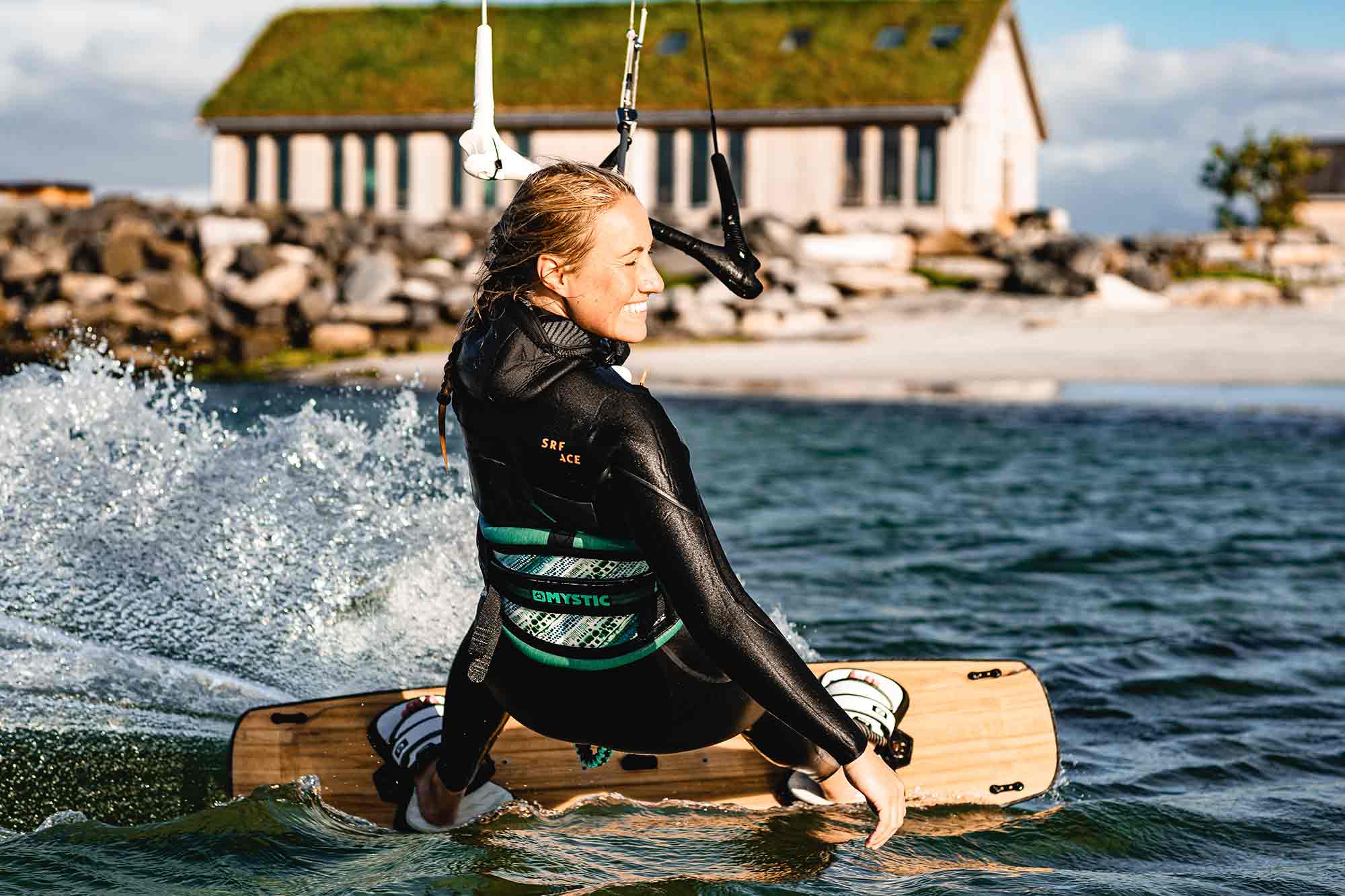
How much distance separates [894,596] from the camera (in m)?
8.75

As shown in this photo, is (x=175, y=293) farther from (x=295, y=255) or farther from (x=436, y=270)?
(x=436, y=270)

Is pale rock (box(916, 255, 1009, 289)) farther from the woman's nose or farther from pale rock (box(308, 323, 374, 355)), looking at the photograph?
the woman's nose

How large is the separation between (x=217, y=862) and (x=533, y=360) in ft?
5.92

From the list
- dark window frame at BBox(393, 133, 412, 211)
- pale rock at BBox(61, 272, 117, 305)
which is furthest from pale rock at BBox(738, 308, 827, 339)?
dark window frame at BBox(393, 133, 412, 211)

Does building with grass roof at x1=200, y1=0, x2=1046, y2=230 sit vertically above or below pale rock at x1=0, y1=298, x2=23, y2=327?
above

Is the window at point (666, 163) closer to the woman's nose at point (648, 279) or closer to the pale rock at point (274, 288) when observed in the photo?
the pale rock at point (274, 288)

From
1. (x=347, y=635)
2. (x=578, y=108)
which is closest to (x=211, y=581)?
(x=347, y=635)

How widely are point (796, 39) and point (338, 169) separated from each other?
40.8 ft

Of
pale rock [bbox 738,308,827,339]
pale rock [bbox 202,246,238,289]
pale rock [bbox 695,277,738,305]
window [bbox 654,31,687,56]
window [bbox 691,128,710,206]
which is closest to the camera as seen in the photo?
pale rock [bbox 738,308,827,339]

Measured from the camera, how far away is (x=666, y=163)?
36.1 meters

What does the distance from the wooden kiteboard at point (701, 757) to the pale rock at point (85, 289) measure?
22.1 metres

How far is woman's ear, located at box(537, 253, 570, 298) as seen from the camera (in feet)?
10.4

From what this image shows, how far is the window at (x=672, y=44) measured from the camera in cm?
3828

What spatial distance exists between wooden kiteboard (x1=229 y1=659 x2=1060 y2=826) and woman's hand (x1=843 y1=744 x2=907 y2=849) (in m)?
1.13
